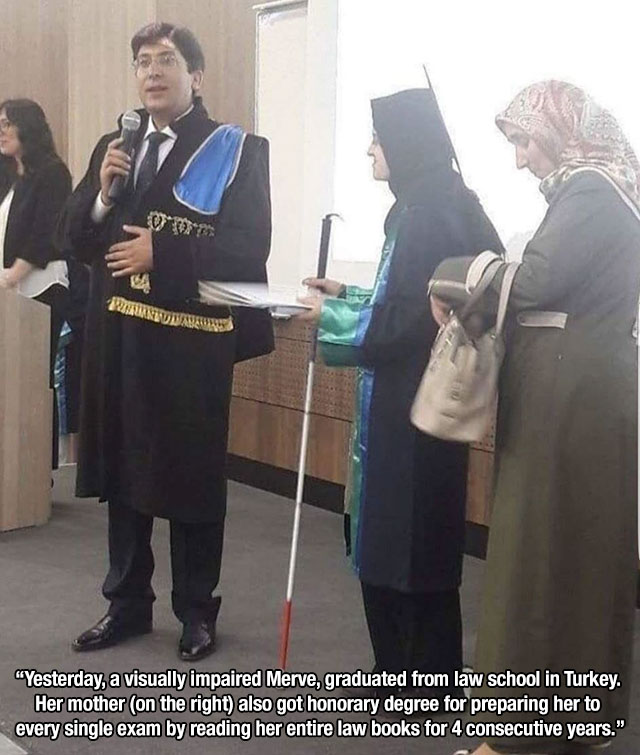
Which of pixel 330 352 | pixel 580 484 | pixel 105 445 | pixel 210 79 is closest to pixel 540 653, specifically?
pixel 580 484

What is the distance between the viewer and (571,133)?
2.31 metres

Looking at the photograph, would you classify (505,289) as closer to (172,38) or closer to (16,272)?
(172,38)

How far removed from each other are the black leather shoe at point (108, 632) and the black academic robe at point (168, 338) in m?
0.38

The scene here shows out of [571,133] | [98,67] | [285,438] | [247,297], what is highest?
[98,67]

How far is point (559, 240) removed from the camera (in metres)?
2.25

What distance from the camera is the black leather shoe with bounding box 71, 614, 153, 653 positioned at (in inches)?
130

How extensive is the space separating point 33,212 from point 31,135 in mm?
357

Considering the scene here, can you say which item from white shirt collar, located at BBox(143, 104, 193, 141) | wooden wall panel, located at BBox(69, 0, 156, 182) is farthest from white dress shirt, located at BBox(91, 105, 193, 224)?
wooden wall panel, located at BBox(69, 0, 156, 182)

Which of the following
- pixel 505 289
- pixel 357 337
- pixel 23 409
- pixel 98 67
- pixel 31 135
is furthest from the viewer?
pixel 98 67

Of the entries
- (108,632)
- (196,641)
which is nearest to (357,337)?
(196,641)

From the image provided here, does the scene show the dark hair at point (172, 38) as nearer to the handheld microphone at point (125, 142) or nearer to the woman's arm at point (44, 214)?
the handheld microphone at point (125, 142)

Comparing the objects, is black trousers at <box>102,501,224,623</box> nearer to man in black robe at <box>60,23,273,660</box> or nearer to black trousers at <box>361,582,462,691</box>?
man in black robe at <box>60,23,273,660</box>

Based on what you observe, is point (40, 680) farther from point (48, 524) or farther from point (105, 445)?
point (48, 524)

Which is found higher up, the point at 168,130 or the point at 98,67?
the point at 98,67
